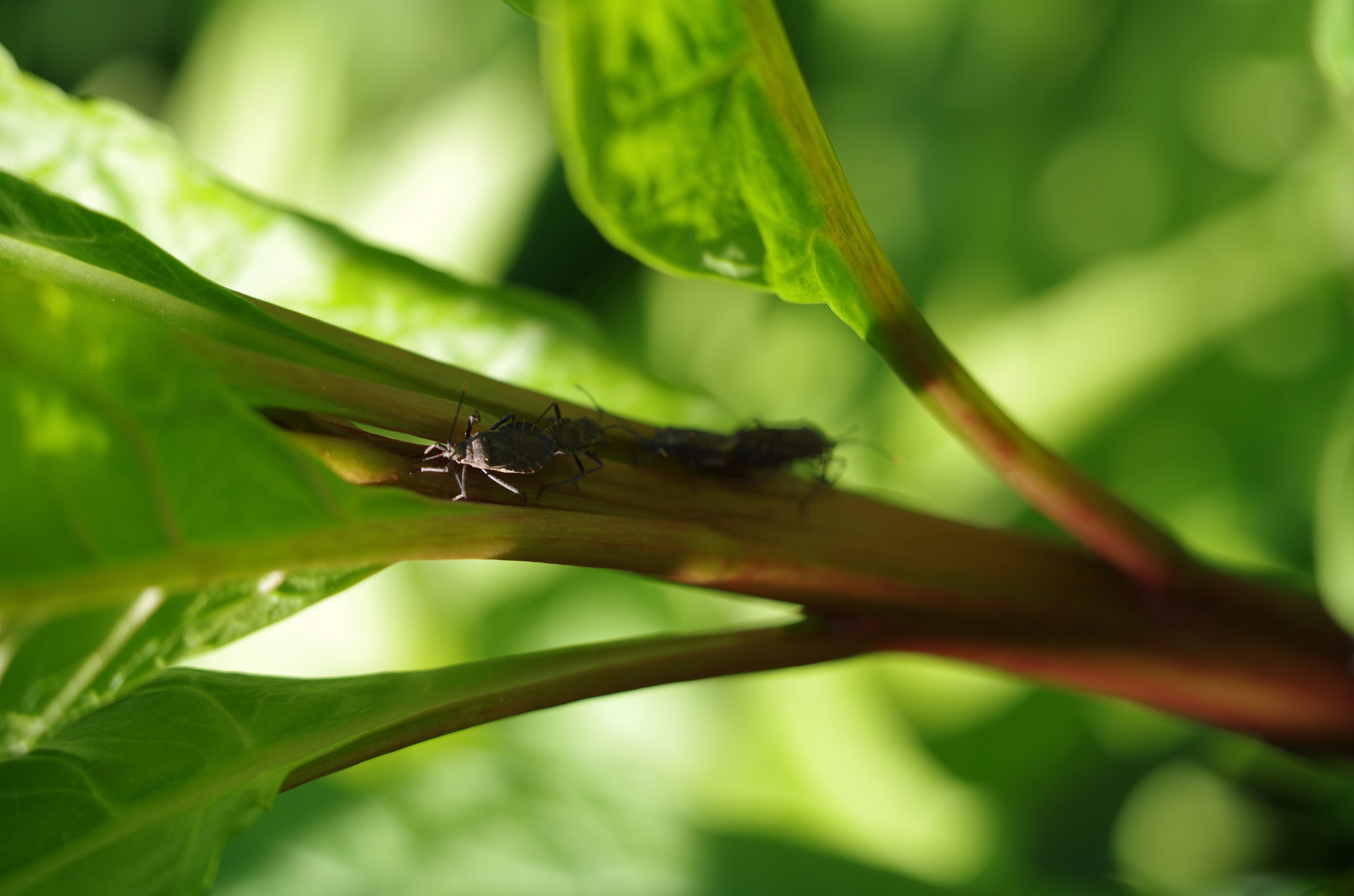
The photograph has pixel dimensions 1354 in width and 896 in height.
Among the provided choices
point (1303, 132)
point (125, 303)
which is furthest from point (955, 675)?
point (125, 303)

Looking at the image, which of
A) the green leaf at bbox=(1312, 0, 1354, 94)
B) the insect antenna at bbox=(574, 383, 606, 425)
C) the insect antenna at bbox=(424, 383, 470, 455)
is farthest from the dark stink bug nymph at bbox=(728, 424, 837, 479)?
the green leaf at bbox=(1312, 0, 1354, 94)

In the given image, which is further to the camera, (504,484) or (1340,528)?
(1340,528)

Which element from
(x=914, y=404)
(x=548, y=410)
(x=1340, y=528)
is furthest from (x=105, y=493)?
(x=914, y=404)

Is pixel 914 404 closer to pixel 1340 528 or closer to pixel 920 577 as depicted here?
pixel 1340 528

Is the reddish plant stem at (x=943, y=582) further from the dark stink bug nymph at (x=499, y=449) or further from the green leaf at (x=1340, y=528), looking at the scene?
the green leaf at (x=1340, y=528)

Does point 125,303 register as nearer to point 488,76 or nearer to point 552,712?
point 552,712

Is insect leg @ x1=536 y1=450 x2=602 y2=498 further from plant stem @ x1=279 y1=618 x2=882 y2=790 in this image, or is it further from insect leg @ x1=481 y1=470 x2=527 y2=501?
plant stem @ x1=279 y1=618 x2=882 y2=790

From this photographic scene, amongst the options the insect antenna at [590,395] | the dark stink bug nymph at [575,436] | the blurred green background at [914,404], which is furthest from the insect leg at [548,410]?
the blurred green background at [914,404]
